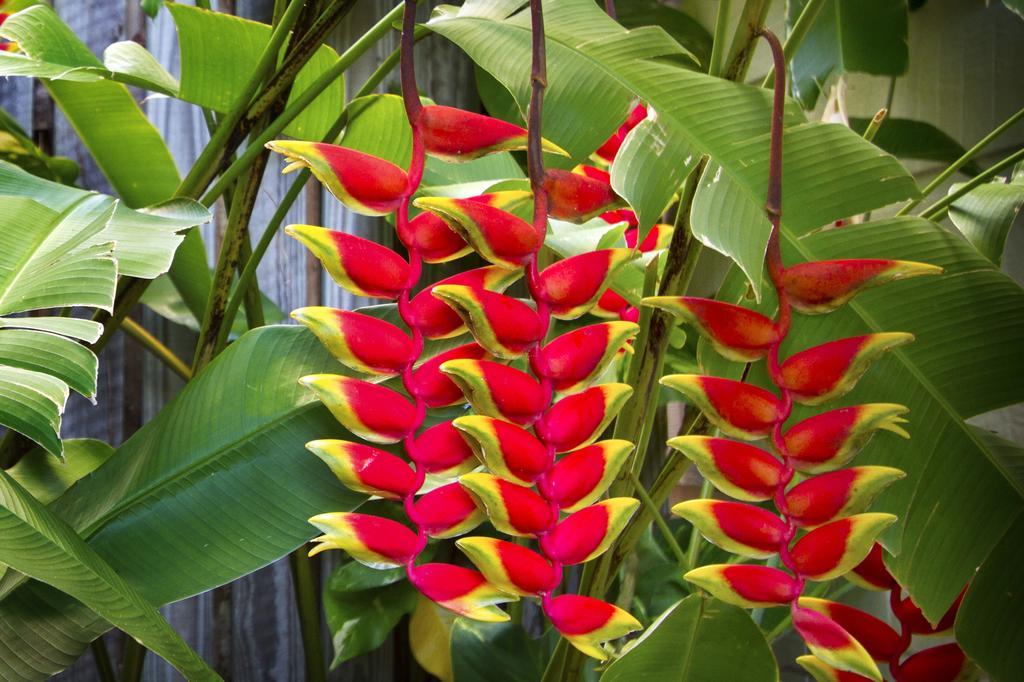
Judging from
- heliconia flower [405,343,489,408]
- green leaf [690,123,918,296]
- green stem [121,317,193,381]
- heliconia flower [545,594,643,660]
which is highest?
green leaf [690,123,918,296]

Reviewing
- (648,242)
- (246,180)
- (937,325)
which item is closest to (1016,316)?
(937,325)

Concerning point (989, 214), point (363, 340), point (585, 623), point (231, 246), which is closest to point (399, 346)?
point (363, 340)

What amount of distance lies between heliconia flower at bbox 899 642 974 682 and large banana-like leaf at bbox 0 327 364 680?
1.08 ft

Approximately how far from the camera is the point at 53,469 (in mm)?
712

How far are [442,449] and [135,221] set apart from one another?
31 centimetres

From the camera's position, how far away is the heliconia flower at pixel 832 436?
36 cm

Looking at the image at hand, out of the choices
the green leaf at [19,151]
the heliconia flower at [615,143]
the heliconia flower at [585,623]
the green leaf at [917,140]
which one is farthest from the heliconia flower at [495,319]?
the green leaf at [19,151]

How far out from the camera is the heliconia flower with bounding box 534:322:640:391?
0.36 m

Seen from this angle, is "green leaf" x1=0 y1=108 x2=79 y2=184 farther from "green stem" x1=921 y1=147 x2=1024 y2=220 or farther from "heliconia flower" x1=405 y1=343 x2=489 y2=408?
"green stem" x1=921 y1=147 x2=1024 y2=220

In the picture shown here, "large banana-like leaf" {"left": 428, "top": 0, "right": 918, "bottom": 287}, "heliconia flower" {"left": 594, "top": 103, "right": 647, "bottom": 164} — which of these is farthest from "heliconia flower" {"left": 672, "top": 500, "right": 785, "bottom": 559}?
"heliconia flower" {"left": 594, "top": 103, "right": 647, "bottom": 164}

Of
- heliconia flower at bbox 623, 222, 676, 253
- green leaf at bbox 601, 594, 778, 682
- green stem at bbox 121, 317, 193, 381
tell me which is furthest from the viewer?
green stem at bbox 121, 317, 193, 381

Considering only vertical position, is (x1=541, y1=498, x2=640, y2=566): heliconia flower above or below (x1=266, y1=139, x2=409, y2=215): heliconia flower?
below

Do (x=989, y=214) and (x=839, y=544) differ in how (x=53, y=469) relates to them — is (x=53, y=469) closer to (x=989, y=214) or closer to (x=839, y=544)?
(x=839, y=544)

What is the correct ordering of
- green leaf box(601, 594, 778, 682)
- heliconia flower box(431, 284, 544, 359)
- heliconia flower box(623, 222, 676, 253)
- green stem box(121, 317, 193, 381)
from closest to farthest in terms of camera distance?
heliconia flower box(431, 284, 544, 359), green leaf box(601, 594, 778, 682), heliconia flower box(623, 222, 676, 253), green stem box(121, 317, 193, 381)
